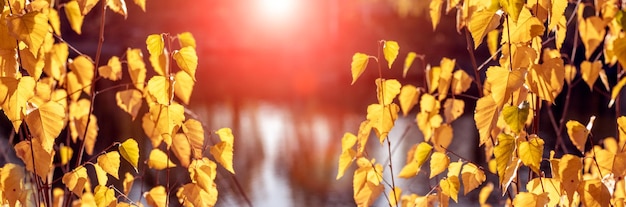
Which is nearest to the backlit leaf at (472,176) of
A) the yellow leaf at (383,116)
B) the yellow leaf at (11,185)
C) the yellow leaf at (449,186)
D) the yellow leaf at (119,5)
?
the yellow leaf at (449,186)

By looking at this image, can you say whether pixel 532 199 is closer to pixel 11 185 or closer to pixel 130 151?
pixel 130 151

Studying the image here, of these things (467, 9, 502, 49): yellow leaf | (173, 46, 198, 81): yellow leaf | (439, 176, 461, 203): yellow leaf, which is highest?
(467, 9, 502, 49): yellow leaf

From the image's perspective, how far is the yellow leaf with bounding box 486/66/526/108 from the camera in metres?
1.18

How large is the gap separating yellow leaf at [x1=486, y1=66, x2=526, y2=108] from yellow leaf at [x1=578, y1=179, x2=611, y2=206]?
0.24 meters

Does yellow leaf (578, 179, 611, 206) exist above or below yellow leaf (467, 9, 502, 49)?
below

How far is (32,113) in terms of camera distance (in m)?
1.23

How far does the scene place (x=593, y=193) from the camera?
4.31 feet

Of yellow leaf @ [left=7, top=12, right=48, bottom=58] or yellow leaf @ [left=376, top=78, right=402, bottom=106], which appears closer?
yellow leaf @ [left=7, top=12, right=48, bottom=58]

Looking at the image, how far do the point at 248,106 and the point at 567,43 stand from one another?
689cm

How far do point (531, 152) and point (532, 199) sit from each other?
0.10 m

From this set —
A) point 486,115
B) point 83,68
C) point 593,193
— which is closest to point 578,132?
point 593,193

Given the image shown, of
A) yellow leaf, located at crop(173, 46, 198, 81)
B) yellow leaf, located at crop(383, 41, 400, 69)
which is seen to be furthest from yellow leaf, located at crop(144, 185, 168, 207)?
yellow leaf, located at crop(383, 41, 400, 69)

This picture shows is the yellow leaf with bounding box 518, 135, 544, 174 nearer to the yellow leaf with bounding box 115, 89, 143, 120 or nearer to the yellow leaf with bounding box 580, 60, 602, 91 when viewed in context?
the yellow leaf with bounding box 580, 60, 602, 91

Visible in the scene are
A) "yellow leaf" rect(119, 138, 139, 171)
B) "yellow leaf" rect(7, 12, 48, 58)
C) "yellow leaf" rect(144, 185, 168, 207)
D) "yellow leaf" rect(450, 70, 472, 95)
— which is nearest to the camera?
"yellow leaf" rect(7, 12, 48, 58)
